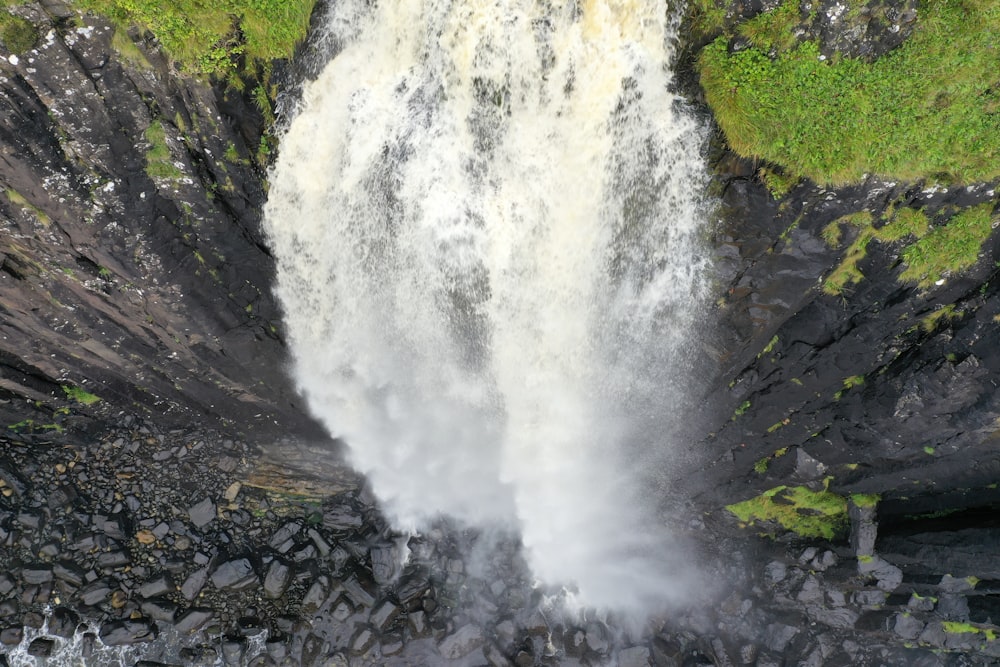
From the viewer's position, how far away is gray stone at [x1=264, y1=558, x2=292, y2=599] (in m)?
13.0

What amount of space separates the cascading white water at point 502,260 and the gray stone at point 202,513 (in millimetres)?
3234

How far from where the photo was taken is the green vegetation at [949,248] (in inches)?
329

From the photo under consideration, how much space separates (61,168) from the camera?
345 inches

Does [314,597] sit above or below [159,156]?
below

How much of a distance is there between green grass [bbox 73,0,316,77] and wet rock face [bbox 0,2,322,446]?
0.30 metres

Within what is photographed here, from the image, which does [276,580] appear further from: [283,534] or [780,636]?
[780,636]

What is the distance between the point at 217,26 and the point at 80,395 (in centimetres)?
856

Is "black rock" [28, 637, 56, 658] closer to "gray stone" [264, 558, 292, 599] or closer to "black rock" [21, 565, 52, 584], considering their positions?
"black rock" [21, 565, 52, 584]

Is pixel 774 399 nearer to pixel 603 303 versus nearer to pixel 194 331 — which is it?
pixel 603 303

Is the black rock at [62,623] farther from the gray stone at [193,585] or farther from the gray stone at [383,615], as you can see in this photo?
the gray stone at [383,615]

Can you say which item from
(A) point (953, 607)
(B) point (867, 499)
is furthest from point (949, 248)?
(A) point (953, 607)

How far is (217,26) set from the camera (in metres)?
8.26

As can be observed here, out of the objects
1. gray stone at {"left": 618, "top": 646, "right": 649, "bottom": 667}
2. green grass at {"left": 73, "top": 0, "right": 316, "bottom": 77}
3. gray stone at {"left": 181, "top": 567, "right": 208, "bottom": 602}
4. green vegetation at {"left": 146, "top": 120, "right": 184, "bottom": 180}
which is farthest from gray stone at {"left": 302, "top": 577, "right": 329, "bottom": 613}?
green grass at {"left": 73, "top": 0, "right": 316, "bottom": 77}

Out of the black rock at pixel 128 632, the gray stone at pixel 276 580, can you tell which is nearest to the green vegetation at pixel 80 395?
the black rock at pixel 128 632
